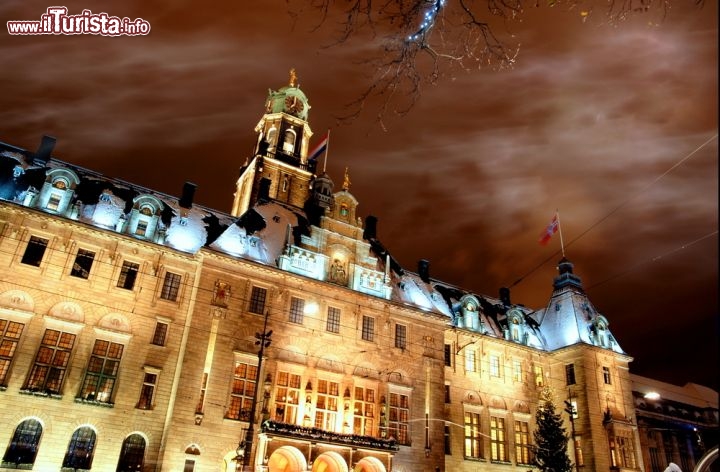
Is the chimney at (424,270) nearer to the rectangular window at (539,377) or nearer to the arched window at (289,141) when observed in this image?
the rectangular window at (539,377)

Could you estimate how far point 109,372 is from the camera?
2956cm

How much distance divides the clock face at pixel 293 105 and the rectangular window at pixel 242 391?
3759 centimetres

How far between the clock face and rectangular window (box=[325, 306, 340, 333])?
1299 inches

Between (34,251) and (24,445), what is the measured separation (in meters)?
10.2

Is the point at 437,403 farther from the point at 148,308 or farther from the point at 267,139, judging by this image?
the point at 267,139

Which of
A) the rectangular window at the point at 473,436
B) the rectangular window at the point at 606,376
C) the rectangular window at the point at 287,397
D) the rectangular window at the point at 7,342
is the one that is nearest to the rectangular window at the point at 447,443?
the rectangular window at the point at 473,436

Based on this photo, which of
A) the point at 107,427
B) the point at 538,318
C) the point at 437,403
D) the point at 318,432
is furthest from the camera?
the point at 538,318

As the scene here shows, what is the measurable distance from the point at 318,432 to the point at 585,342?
26.8 meters

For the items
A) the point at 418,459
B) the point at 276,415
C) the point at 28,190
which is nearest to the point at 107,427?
the point at 276,415

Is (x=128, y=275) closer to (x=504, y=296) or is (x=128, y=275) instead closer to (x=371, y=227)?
(x=371, y=227)

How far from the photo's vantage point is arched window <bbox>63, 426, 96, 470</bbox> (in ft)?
88.8

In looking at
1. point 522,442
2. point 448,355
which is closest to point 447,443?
point 448,355

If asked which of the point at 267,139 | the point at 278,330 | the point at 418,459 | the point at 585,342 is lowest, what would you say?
the point at 418,459

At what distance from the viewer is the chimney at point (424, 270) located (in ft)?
162
